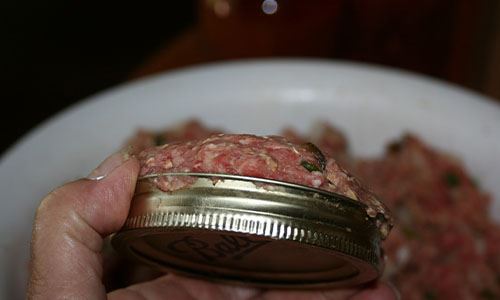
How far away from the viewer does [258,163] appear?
0.65 m

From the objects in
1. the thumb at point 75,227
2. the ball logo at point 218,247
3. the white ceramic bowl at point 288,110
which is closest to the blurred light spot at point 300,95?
the white ceramic bowl at point 288,110

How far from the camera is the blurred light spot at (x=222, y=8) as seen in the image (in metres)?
1.54

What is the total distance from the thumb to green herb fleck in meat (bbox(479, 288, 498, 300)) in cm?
81

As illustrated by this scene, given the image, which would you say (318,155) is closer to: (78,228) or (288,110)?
(78,228)

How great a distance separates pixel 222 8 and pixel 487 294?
0.83 metres

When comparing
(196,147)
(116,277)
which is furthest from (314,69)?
(196,147)

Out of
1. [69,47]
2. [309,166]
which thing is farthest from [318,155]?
[69,47]

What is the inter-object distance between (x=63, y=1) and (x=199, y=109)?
4.84 ft

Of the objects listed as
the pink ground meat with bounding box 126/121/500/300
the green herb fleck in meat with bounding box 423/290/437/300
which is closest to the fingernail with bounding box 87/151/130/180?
the pink ground meat with bounding box 126/121/500/300

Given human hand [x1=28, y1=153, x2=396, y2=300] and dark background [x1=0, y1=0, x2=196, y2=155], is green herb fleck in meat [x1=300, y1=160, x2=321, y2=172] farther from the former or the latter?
dark background [x1=0, y1=0, x2=196, y2=155]

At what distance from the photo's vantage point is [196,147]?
27.0 inches

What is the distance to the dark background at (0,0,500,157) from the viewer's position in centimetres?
159

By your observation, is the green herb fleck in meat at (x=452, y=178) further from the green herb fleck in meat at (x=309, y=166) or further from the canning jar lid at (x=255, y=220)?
the green herb fleck in meat at (x=309, y=166)

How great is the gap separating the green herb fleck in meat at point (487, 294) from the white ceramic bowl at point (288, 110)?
0.16m
